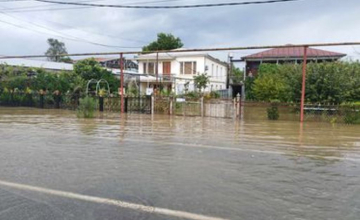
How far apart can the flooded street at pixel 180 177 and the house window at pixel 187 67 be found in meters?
31.7

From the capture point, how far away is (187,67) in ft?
138

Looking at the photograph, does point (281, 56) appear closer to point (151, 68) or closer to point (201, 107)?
point (151, 68)

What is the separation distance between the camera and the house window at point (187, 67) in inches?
1638

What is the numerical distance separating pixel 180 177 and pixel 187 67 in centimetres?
3675

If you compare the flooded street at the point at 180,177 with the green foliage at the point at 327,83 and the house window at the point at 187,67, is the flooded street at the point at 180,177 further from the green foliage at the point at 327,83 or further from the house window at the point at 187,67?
the house window at the point at 187,67

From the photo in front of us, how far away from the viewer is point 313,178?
19.2ft


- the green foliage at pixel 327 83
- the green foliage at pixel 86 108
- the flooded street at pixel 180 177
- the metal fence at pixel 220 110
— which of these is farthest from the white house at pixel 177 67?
the flooded street at pixel 180 177

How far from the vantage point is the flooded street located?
4266mm

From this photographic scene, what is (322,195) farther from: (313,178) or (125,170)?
(125,170)

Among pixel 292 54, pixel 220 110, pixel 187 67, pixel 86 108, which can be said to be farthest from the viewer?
pixel 187 67

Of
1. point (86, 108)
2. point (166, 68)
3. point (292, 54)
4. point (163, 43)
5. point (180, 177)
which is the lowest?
point (180, 177)

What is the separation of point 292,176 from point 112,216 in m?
3.37

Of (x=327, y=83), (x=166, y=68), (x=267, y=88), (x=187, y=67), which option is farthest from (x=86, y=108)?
(x=166, y=68)

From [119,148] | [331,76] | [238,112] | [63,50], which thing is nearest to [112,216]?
[119,148]
